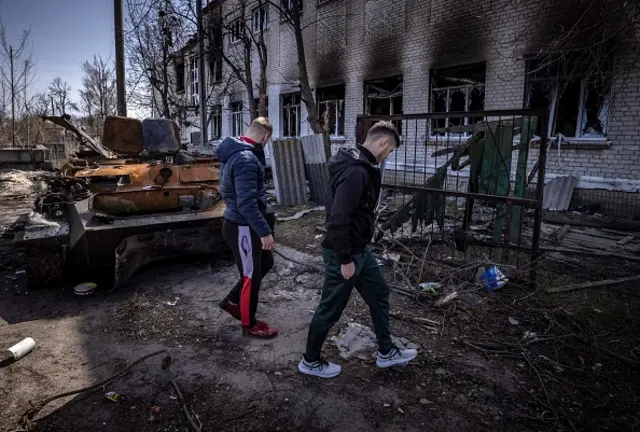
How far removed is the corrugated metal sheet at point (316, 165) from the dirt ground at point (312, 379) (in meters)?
5.45

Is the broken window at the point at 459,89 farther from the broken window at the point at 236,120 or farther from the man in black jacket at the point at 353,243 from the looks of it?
the broken window at the point at 236,120

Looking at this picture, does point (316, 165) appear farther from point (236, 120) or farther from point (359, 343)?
point (236, 120)

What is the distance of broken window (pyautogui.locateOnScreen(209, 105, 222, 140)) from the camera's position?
21766 millimetres

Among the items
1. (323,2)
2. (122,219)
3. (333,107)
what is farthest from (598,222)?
(323,2)

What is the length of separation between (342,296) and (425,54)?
9.57m

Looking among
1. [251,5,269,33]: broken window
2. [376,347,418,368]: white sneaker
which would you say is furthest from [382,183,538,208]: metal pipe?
[251,5,269,33]: broken window

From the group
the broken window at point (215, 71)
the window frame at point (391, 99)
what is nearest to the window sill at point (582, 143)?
the window frame at point (391, 99)

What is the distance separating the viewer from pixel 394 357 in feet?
9.73

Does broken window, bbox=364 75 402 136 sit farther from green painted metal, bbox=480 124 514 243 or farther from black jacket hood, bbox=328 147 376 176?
black jacket hood, bbox=328 147 376 176

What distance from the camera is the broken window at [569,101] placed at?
25.9ft

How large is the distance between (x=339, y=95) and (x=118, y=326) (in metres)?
11.5

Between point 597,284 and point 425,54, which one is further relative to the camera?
point 425,54

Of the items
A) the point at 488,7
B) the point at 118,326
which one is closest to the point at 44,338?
the point at 118,326

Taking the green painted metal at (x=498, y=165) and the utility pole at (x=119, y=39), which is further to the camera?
the utility pole at (x=119, y=39)
